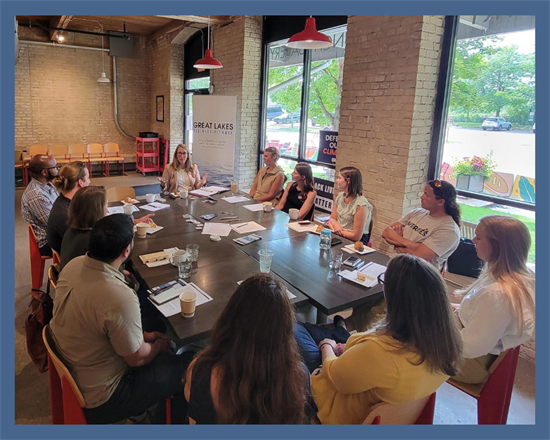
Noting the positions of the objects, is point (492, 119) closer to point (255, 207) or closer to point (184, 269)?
point (255, 207)

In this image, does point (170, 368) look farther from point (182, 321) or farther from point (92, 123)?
point (92, 123)

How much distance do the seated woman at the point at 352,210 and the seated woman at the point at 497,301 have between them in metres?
1.48

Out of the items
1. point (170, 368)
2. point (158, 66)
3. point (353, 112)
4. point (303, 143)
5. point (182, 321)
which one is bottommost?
point (170, 368)

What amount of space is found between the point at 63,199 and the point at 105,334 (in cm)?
180

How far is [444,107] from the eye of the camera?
419cm

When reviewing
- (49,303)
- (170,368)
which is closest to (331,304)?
(170,368)

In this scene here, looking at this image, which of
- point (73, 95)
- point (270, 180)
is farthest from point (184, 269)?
point (73, 95)

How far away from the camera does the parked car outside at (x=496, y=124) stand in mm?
3783

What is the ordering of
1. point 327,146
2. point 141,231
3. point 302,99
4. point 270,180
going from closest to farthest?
point 141,231
point 270,180
point 327,146
point 302,99

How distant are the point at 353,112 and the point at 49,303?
3.82 metres

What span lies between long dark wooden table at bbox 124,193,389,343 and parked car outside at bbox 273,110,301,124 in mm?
3234

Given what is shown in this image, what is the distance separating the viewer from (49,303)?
2.41 m

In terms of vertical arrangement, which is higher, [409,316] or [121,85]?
[121,85]

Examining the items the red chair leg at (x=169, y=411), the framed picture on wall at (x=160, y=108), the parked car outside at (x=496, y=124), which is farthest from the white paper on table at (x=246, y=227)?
the framed picture on wall at (x=160, y=108)
